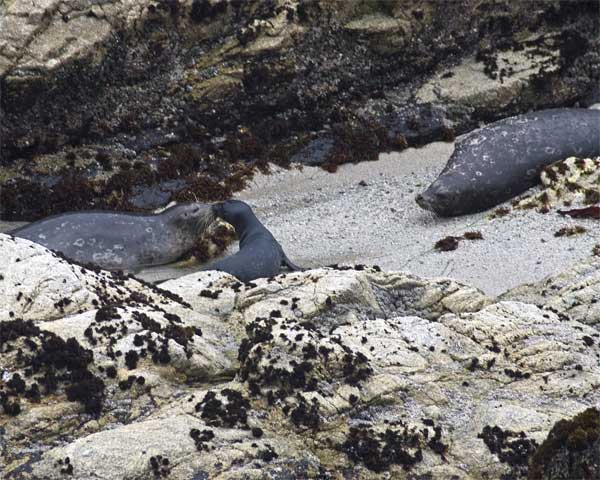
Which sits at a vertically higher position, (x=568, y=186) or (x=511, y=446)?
→ (x=511, y=446)

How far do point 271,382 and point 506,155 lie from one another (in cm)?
1024

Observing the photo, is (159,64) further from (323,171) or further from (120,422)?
(120,422)

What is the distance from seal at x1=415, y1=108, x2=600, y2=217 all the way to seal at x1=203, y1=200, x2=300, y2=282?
104 inches

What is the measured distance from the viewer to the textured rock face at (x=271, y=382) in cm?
781

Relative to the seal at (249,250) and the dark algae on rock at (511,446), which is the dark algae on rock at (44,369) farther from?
the seal at (249,250)

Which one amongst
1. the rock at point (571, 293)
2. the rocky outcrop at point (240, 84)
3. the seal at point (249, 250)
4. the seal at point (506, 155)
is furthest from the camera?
the rocky outcrop at point (240, 84)

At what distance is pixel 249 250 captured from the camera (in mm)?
14578

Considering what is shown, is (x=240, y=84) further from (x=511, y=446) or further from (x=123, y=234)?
(x=511, y=446)

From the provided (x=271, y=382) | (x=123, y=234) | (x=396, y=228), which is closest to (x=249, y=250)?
(x=123, y=234)

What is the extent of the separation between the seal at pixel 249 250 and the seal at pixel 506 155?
8.64 feet

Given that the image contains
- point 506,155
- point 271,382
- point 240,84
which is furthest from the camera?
point 240,84

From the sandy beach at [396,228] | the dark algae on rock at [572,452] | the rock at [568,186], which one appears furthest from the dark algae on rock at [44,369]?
the rock at [568,186]

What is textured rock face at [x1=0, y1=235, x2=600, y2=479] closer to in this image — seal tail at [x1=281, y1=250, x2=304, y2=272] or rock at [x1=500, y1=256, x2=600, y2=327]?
rock at [x1=500, y1=256, x2=600, y2=327]

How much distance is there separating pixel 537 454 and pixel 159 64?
12726mm
